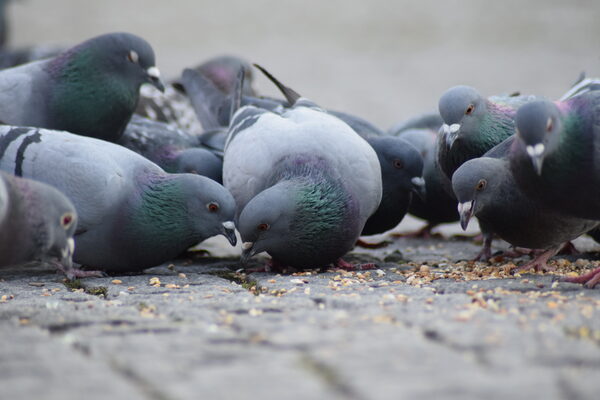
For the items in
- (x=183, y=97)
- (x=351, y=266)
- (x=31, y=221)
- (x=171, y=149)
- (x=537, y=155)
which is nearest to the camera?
(x=31, y=221)

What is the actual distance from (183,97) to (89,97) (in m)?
2.28

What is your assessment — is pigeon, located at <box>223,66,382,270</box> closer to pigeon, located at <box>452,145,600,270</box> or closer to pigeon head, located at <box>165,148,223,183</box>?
pigeon head, located at <box>165,148,223,183</box>

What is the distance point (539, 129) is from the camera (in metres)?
3.89

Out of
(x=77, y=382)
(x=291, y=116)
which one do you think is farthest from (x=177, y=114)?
(x=77, y=382)

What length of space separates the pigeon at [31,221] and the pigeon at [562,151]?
2.12 meters

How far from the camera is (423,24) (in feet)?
49.0

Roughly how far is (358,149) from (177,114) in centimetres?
284


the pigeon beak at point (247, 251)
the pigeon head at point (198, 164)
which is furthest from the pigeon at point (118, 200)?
the pigeon head at point (198, 164)

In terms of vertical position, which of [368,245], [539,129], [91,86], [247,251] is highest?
[539,129]

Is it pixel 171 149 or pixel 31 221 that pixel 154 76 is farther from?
pixel 31 221

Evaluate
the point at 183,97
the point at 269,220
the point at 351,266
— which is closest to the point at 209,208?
the point at 269,220

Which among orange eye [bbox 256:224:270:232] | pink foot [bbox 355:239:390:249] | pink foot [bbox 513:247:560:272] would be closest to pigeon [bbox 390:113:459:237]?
pink foot [bbox 355:239:390:249]

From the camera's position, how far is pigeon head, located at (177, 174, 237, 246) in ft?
15.4

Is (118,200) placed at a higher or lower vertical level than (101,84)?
lower
